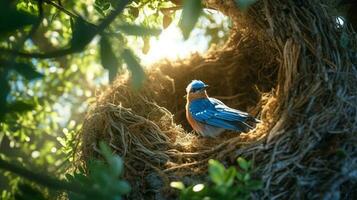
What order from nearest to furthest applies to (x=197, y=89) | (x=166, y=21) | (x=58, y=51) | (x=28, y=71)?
(x=28, y=71)
(x=58, y=51)
(x=166, y=21)
(x=197, y=89)

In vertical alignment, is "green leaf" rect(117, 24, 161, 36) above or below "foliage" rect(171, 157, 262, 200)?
above

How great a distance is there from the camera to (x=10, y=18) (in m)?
1.87

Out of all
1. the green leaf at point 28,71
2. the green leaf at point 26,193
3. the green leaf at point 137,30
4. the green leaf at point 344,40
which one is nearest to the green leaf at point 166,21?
the green leaf at point 344,40

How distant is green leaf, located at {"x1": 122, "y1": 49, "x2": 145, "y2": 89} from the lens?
2133mm

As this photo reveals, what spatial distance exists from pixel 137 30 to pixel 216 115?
2399 mm

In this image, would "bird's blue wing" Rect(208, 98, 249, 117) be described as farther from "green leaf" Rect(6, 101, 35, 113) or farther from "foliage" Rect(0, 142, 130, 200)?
"green leaf" Rect(6, 101, 35, 113)

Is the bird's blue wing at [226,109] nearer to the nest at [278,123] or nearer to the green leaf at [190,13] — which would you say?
the nest at [278,123]

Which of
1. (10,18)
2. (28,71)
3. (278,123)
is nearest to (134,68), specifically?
(28,71)

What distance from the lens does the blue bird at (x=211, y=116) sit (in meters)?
4.28

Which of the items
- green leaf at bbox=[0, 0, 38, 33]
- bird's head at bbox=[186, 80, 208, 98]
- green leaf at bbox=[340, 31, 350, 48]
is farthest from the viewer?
bird's head at bbox=[186, 80, 208, 98]

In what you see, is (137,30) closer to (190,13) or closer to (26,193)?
Result: (190,13)

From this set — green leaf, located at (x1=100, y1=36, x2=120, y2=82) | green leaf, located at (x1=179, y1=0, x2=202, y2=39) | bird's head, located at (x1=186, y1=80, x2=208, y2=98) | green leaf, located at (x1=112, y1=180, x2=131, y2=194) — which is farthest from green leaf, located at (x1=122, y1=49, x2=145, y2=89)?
bird's head, located at (x1=186, y1=80, x2=208, y2=98)

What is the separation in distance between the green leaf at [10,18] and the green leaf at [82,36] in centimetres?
24

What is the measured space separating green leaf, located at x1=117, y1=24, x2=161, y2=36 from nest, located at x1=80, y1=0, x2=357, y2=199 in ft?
4.35
